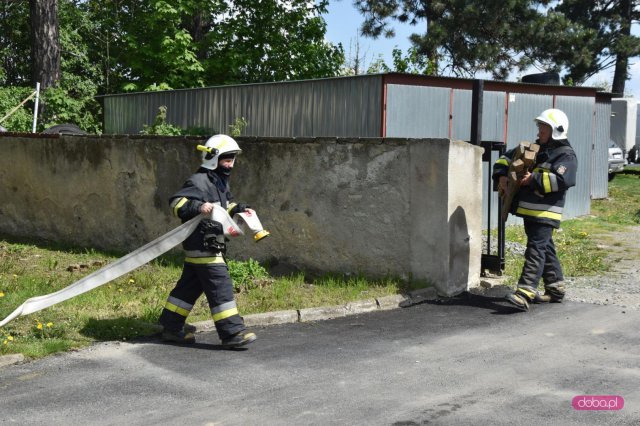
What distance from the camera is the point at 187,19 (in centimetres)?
2691

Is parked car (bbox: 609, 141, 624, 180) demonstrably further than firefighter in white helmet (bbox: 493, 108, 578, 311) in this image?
Yes

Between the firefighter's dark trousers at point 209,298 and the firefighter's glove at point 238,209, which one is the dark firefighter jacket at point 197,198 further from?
the firefighter's dark trousers at point 209,298

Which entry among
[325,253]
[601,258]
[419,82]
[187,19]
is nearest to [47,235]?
[325,253]

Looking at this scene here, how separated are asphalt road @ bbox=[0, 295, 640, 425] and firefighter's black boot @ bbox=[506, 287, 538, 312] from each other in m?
0.12

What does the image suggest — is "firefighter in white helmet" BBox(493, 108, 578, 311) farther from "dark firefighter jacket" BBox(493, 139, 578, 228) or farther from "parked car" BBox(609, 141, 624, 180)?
"parked car" BBox(609, 141, 624, 180)

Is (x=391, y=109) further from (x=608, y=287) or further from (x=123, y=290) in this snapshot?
(x=123, y=290)

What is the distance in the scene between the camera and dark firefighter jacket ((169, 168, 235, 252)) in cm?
626

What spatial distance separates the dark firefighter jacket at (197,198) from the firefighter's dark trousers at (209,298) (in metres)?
0.19

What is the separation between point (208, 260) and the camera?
635 cm

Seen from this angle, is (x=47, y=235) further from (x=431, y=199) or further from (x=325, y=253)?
(x=431, y=199)

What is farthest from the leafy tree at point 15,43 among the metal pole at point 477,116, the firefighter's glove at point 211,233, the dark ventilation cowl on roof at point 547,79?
the firefighter's glove at point 211,233

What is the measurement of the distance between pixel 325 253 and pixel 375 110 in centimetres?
437

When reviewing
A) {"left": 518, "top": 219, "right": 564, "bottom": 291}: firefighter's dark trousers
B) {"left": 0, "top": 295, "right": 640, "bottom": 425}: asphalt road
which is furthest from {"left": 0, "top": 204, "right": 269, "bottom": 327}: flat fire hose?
{"left": 518, "top": 219, "right": 564, "bottom": 291}: firefighter's dark trousers

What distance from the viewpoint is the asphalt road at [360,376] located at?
188 inches
